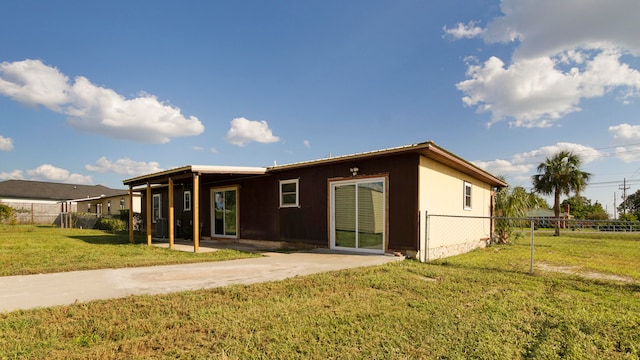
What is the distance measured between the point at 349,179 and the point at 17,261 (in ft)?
25.1

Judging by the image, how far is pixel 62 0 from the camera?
914 cm

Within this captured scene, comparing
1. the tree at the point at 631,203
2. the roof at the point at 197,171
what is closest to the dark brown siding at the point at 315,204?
the roof at the point at 197,171

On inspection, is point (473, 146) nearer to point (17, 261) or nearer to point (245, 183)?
point (245, 183)

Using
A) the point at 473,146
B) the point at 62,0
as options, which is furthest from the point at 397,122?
the point at 62,0

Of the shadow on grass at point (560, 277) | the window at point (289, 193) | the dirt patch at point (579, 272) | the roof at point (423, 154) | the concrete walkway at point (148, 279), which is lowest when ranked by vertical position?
the dirt patch at point (579, 272)

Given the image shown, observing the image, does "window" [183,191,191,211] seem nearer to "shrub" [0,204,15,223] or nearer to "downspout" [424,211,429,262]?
"downspout" [424,211,429,262]

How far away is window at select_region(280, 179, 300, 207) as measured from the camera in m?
10.5

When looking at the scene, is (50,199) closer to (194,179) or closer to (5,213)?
(5,213)

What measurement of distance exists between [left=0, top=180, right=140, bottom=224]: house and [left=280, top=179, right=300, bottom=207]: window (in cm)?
1911

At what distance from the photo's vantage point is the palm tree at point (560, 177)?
23.0 m

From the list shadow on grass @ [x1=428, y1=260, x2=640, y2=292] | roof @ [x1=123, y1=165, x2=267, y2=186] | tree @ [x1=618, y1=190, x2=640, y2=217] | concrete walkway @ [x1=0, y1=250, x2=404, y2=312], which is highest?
roof @ [x1=123, y1=165, x2=267, y2=186]

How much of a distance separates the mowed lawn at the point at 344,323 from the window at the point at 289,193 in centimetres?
530

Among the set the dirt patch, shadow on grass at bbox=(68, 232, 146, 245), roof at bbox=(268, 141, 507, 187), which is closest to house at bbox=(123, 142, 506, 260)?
roof at bbox=(268, 141, 507, 187)

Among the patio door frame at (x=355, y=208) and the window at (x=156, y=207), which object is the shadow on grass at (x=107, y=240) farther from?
the patio door frame at (x=355, y=208)
